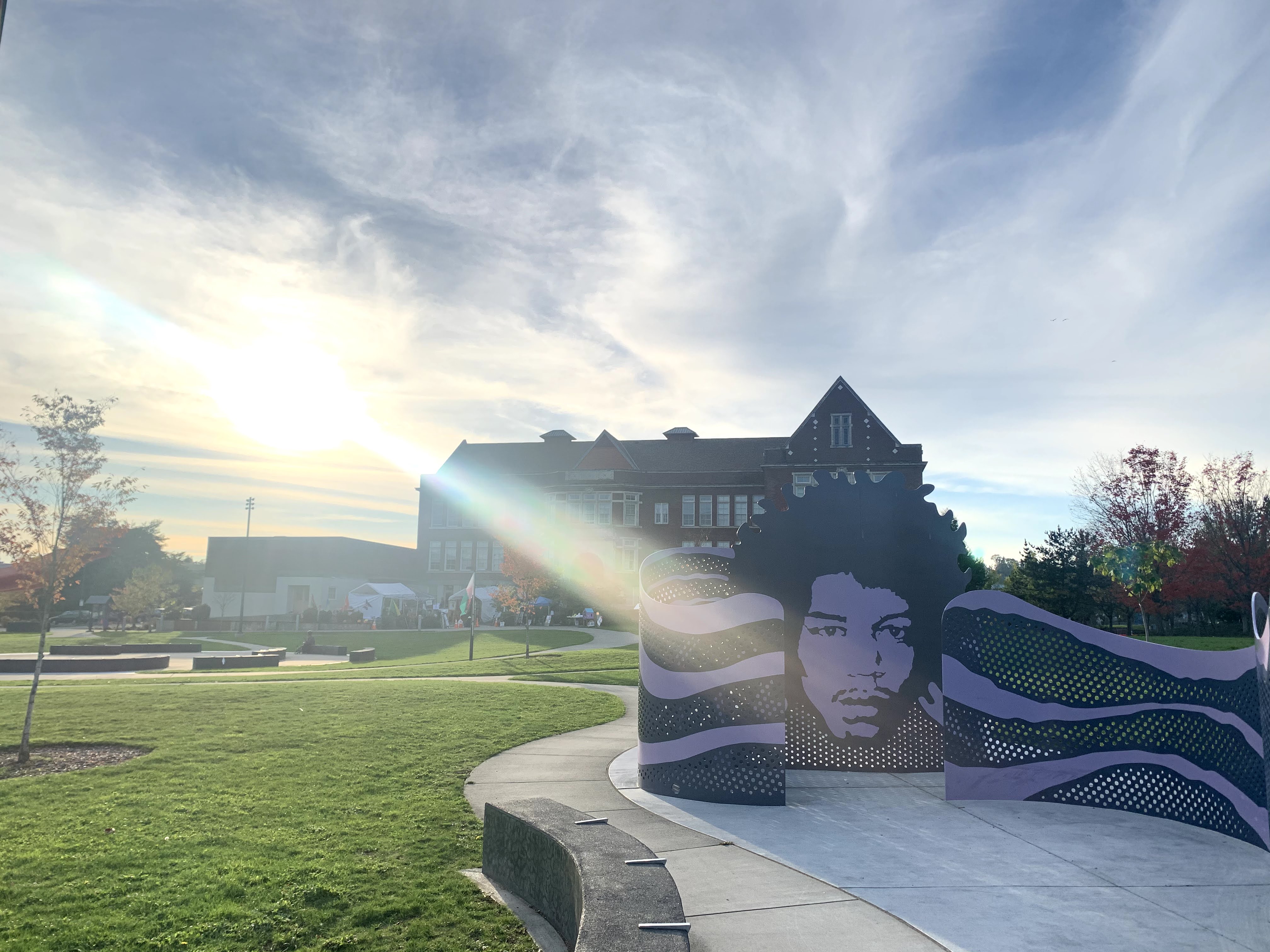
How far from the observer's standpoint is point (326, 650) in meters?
34.7

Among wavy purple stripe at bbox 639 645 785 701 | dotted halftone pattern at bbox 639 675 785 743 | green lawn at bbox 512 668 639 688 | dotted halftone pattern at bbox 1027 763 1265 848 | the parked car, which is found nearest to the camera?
dotted halftone pattern at bbox 1027 763 1265 848

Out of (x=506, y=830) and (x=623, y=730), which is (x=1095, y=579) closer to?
(x=623, y=730)

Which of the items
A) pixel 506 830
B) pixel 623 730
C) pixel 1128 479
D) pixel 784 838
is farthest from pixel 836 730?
pixel 1128 479

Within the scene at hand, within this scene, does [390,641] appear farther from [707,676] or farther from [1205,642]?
[1205,642]

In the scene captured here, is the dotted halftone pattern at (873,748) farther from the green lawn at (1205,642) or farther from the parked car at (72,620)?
the parked car at (72,620)

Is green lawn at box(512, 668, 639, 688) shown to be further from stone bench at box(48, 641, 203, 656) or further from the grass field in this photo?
stone bench at box(48, 641, 203, 656)

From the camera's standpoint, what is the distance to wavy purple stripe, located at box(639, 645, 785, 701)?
8.65m

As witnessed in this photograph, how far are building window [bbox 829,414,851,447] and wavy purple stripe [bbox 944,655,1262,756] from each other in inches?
1645

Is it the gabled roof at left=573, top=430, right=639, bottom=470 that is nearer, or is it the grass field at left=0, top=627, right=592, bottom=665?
the grass field at left=0, top=627, right=592, bottom=665

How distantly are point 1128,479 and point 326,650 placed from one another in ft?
140

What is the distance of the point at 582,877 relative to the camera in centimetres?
464

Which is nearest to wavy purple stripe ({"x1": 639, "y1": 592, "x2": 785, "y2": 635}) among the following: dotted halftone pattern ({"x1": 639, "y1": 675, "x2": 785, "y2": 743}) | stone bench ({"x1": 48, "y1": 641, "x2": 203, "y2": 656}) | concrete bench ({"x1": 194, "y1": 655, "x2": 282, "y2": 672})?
dotted halftone pattern ({"x1": 639, "y1": 675, "x2": 785, "y2": 743})

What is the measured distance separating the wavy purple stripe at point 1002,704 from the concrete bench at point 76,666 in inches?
1022

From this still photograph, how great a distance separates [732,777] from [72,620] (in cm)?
6341
